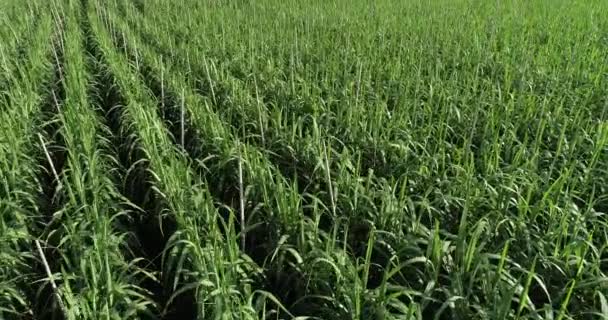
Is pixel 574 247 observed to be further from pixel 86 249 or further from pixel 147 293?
pixel 86 249

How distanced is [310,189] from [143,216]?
1095 mm

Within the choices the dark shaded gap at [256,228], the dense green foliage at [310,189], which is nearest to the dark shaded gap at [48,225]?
the dense green foliage at [310,189]

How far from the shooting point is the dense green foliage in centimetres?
221

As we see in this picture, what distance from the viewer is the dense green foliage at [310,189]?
221cm

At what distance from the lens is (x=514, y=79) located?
4961mm

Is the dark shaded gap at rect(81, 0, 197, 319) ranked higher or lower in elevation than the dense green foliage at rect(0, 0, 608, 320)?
lower

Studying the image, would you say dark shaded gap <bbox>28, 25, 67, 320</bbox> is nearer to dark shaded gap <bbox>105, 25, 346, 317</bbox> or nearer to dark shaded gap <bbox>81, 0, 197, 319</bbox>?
dark shaded gap <bbox>81, 0, 197, 319</bbox>

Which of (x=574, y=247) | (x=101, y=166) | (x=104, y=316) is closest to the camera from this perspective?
(x=104, y=316)

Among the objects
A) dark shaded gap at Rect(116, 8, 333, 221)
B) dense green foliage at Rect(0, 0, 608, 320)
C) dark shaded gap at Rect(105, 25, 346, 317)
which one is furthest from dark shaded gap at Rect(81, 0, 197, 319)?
dark shaded gap at Rect(116, 8, 333, 221)

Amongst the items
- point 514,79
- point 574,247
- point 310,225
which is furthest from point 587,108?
point 310,225

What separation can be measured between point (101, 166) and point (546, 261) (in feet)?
8.82

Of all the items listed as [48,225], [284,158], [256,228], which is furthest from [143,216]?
[284,158]

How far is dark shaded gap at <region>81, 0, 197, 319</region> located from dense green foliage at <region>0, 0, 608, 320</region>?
0.01 meters

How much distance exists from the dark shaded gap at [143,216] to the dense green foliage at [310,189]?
0.05ft
